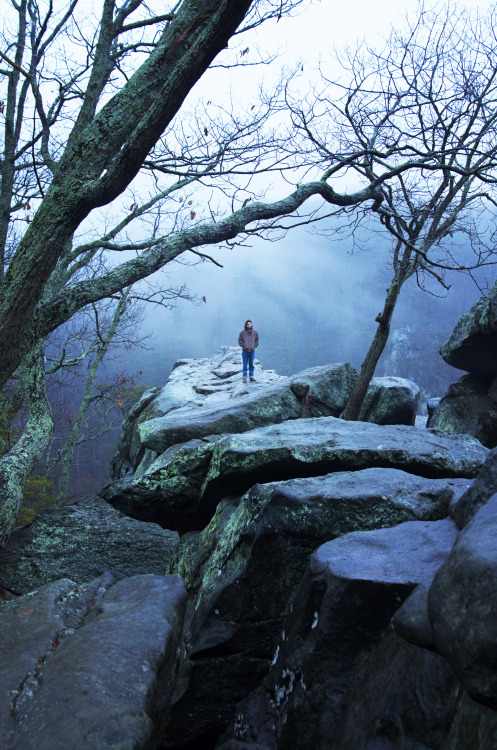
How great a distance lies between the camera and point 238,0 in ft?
13.3

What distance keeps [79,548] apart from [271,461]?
13.2 ft

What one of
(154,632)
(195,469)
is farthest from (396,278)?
(154,632)

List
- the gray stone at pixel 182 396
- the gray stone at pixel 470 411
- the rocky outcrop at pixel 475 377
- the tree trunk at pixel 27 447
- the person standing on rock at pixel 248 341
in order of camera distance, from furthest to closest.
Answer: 1. the person standing on rock at pixel 248 341
2. the gray stone at pixel 182 396
3. the gray stone at pixel 470 411
4. the rocky outcrop at pixel 475 377
5. the tree trunk at pixel 27 447

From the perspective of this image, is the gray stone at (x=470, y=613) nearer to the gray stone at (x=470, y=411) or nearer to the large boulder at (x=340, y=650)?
the large boulder at (x=340, y=650)

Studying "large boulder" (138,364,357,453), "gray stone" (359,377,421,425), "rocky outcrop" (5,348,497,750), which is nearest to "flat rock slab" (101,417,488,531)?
"rocky outcrop" (5,348,497,750)

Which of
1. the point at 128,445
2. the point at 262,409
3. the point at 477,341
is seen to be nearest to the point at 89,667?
the point at 262,409

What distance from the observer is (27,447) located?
7.53m

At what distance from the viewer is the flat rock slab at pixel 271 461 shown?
5.59 m

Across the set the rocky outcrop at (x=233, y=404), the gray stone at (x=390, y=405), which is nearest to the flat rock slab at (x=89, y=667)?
the rocky outcrop at (x=233, y=404)

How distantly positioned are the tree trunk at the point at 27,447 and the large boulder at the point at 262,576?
3.82 m

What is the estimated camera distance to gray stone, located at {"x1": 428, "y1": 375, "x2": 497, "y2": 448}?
11781 mm

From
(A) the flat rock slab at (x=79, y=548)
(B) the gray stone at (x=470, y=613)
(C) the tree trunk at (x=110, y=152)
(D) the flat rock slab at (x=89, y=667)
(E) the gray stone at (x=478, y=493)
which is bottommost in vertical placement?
(A) the flat rock slab at (x=79, y=548)

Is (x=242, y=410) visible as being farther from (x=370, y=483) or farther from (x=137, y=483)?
(x=370, y=483)

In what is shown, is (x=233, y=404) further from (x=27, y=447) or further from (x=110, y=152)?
(x=110, y=152)
